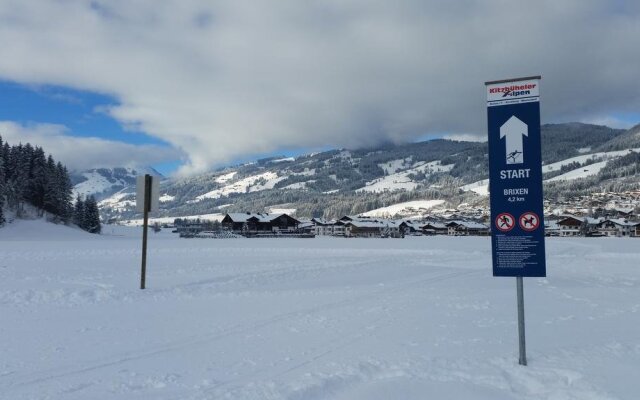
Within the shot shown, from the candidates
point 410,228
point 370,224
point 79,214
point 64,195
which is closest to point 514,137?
point 64,195

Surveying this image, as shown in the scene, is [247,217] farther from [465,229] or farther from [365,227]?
[465,229]

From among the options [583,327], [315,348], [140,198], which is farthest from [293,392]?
[140,198]

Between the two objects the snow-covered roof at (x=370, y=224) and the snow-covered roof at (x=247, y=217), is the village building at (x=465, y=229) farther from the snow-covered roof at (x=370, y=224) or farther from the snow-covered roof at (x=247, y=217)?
the snow-covered roof at (x=247, y=217)

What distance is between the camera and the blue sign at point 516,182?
5.93 metres

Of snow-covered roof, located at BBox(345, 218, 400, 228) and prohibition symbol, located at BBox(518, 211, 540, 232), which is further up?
snow-covered roof, located at BBox(345, 218, 400, 228)

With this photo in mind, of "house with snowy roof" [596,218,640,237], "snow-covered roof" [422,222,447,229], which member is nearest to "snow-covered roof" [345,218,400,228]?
"snow-covered roof" [422,222,447,229]

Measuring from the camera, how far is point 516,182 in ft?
19.9

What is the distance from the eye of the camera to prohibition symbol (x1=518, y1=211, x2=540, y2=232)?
5906 mm

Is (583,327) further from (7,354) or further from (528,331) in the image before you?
(7,354)

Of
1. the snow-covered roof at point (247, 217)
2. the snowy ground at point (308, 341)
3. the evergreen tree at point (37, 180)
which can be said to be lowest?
the snowy ground at point (308, 341)

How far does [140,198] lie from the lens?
46.3ft

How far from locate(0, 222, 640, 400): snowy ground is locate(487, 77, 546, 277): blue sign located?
4.65 feet

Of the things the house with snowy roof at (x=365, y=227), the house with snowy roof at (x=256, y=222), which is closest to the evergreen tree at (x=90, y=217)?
the house with snowy roof at (x=256, y=222)

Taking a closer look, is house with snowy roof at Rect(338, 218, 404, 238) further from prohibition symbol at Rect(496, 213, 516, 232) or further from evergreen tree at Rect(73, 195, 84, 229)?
prohibition symbol at Rect(496, 213, 516, 232)
